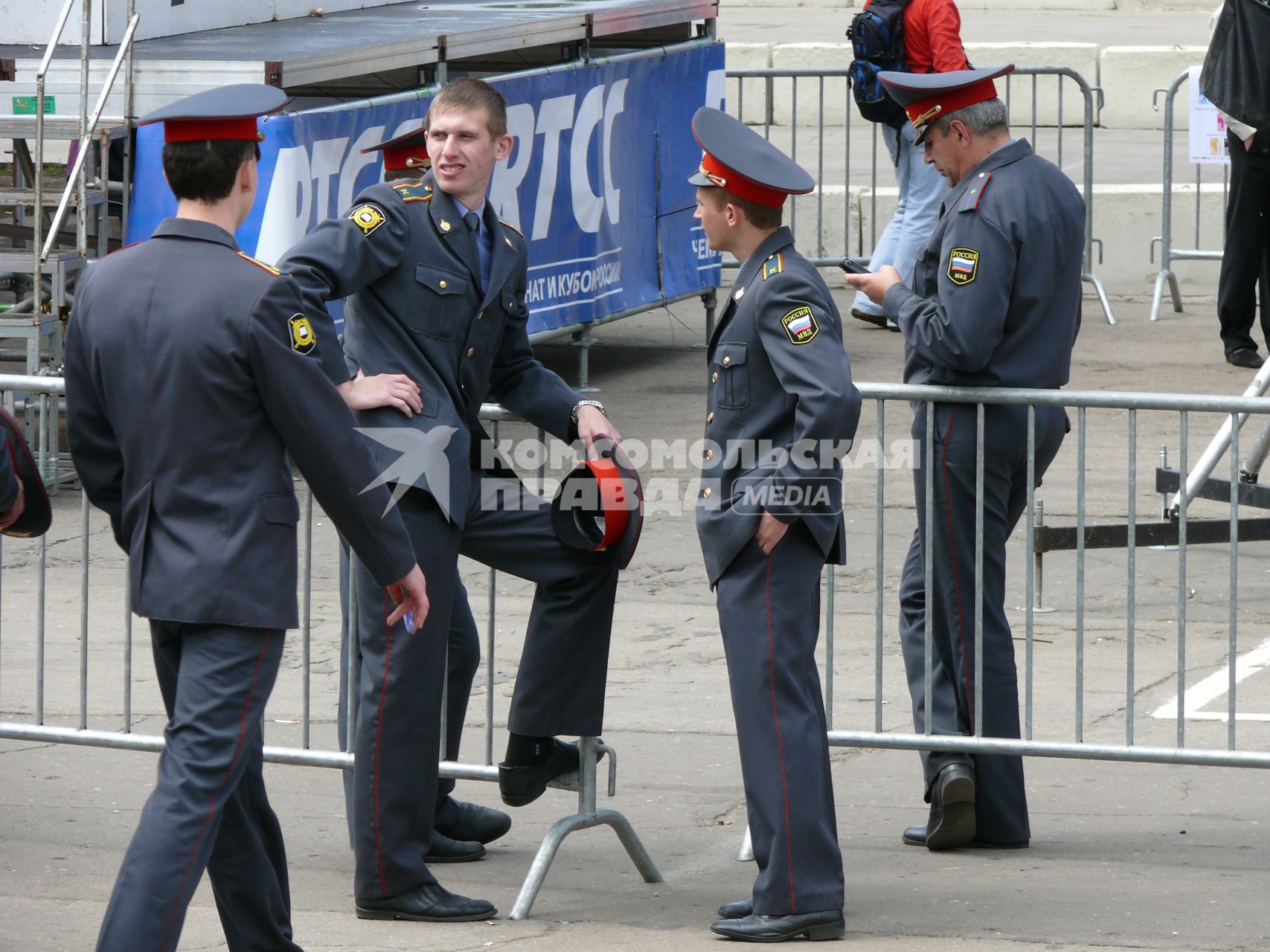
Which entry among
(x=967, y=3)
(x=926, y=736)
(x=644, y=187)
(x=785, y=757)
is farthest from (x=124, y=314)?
(x=967, y=3)

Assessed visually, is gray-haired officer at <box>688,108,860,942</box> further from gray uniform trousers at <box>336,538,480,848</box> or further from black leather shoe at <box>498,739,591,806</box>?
gray uniform trousers at <box>336,538,480,848</box>

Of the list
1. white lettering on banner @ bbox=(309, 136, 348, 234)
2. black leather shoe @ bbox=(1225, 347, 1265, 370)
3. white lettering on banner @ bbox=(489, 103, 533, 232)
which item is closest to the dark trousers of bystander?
black leather shoe @ bbox=(1225, 347, 1265, 370)

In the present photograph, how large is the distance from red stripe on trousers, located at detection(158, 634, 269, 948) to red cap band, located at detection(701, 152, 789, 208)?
149 centimetres

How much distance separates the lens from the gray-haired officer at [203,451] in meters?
3.83

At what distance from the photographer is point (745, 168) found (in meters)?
4.57

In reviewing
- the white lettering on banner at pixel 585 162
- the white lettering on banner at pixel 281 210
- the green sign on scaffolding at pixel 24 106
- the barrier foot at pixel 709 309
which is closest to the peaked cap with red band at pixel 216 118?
the white lettering on banner at pixel 281 210

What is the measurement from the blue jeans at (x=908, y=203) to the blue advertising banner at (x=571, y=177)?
1044mm

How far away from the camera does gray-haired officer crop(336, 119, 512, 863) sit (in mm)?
5117

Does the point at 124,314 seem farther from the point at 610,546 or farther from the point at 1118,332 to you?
the point at 1118,332

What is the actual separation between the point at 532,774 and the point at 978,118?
2000 mm

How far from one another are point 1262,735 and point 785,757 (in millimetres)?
2182

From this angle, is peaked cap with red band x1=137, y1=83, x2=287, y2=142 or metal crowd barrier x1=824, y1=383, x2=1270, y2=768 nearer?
peaked cap with red band x1=137, y1=83, x2=287, y2=142

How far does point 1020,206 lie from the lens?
16.6 ft

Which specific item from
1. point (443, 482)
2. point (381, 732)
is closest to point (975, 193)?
point (443, 482)
